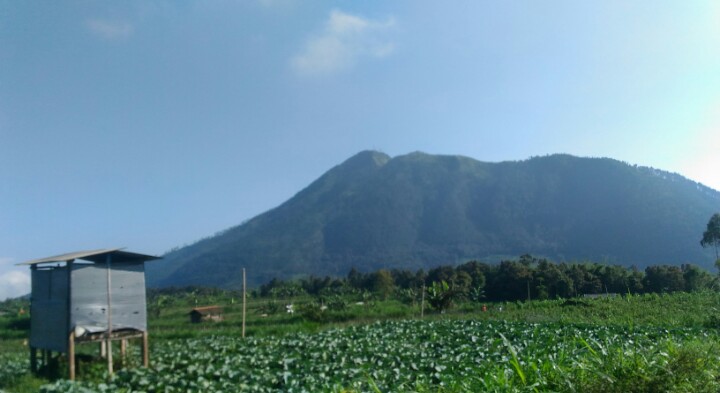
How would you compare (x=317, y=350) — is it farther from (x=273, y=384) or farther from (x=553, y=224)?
(x=553, y=224)

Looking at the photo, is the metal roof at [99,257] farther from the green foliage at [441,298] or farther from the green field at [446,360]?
the green foliage at [441,298]

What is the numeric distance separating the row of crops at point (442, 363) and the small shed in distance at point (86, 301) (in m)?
1.14

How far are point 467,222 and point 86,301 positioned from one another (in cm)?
13971

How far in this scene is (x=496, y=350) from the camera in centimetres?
1125

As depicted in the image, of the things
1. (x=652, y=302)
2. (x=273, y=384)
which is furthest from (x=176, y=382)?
(x=652, y=302)

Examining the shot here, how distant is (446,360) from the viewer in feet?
35.2

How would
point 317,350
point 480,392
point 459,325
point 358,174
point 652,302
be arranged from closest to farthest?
1. point 480,392
2. point 317,350
3. point 459,325
4. point 652,302
5. point 358,174

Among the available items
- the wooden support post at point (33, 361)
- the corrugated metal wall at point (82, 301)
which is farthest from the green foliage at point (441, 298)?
the wooden support post at point (33, 361)

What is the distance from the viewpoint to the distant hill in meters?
110

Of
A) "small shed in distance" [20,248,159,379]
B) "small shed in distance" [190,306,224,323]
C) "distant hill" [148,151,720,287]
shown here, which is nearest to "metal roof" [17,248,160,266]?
"small shed in distance" [20,248,159,379]

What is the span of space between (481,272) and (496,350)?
3248 centimetres

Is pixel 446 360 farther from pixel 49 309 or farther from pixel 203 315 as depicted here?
pixel 203 315

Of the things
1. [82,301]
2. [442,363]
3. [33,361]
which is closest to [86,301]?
[82,301]

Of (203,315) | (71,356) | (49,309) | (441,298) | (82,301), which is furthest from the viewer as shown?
(203,315)
